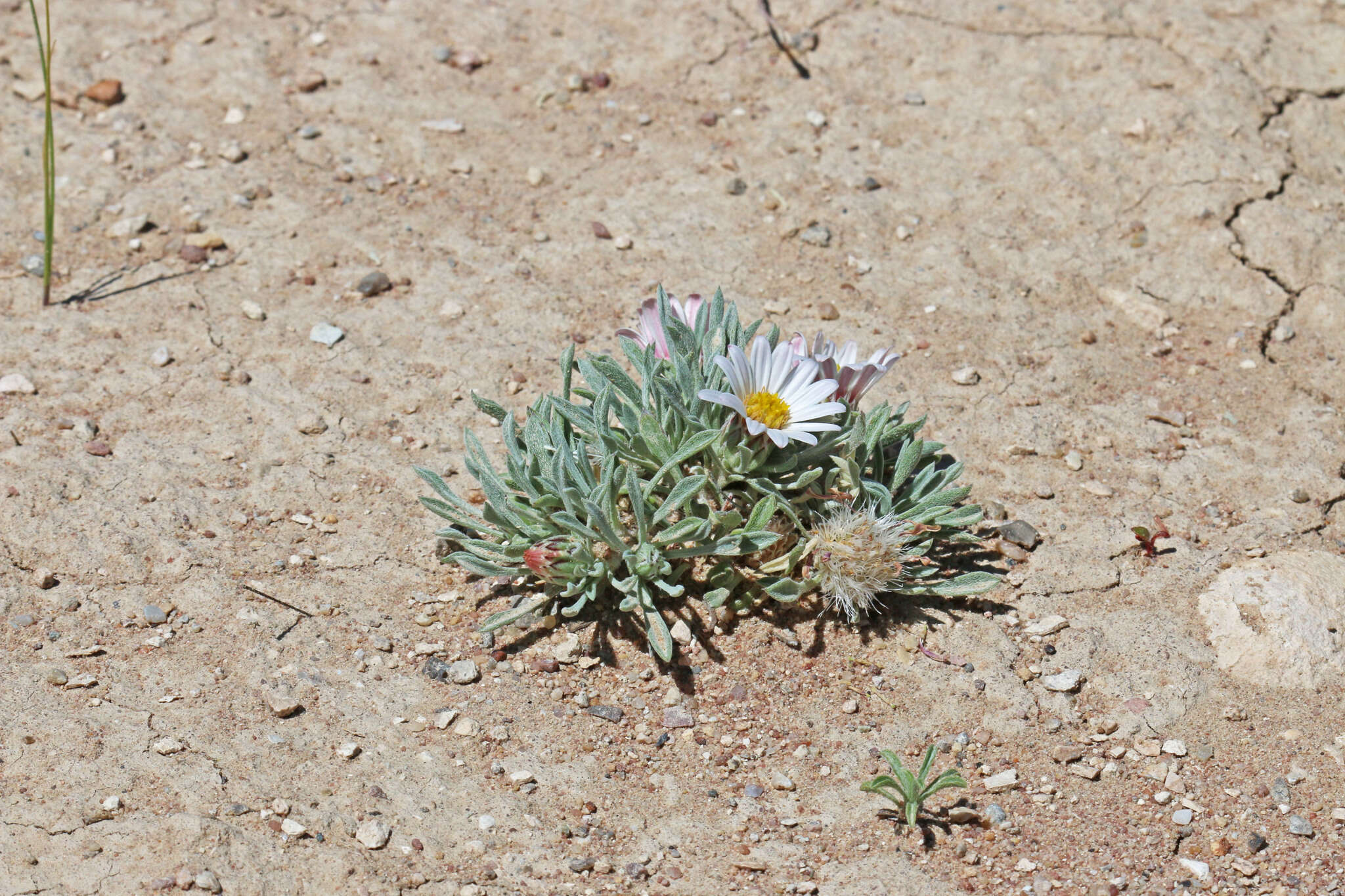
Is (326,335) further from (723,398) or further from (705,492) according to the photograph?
(723,398)

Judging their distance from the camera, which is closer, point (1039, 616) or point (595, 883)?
point (595, 883)

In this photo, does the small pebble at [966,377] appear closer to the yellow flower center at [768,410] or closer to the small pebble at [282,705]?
the yellow flower center at [768,410]

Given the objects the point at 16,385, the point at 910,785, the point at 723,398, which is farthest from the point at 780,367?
the point at 16,385

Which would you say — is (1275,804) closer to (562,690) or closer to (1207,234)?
(562,690)

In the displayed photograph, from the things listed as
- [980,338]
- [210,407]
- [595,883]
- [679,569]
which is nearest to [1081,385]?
[980,338]

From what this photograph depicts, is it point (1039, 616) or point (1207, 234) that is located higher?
point (1207, 234)
